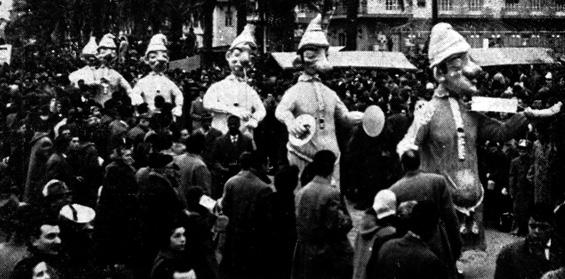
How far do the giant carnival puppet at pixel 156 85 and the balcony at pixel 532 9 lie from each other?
183 ft

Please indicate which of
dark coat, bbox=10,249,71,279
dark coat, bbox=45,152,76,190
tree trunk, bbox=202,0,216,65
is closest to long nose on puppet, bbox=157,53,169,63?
dark coat, bbox=45,152,76,190

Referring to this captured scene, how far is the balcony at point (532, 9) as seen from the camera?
221 feet

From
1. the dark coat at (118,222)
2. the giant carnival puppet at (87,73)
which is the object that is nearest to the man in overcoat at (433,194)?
the dark coat at (118,222)

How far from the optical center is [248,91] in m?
12.5

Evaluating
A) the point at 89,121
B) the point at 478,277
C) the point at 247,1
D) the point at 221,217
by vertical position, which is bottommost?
the point at 478,277

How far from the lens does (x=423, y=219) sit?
19.3 ft

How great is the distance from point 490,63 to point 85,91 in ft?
49.6

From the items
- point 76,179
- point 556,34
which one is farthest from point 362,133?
point 556,34

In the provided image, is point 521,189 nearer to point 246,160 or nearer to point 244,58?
point 244,58

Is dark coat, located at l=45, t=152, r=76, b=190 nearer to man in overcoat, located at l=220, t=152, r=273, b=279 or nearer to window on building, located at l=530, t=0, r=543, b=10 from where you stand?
man in overcoat, located at l=220, t=152, r=273, b=279

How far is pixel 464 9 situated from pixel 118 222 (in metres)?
62.2

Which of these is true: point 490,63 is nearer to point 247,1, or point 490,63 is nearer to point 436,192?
point 247,1

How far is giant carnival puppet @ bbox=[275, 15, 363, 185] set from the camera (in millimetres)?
9617

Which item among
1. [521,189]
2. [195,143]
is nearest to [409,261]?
[195,143]
